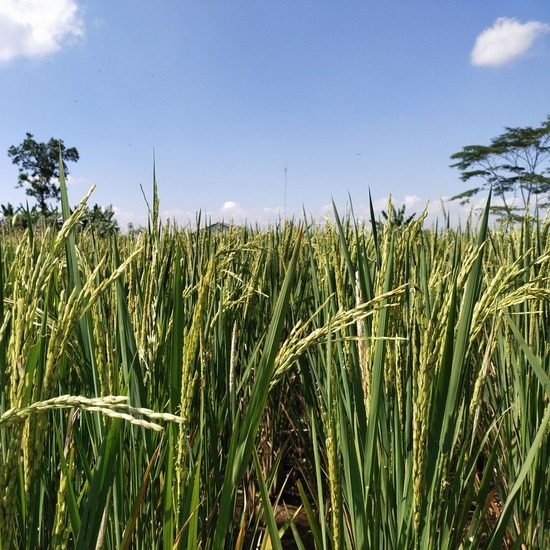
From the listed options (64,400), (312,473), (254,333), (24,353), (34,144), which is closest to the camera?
(64,400)

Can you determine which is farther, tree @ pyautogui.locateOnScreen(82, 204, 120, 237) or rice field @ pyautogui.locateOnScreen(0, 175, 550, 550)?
tree @ pyautogui.locateOnScreen(82, 204, 120, 237)

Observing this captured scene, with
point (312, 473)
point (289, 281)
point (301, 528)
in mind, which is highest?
point (289, 281)

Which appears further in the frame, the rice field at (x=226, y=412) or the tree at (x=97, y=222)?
the tree at (x=97, y=222)

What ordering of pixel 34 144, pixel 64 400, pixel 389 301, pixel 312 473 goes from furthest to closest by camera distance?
pixel 34 144 → pixel 312 473 → pixel 389 301 → pixel 64 400

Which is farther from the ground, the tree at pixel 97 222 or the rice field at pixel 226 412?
the tree at pixel 97 222

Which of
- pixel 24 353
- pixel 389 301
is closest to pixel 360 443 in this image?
pixel 389 301

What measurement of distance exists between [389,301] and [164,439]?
1.82ft

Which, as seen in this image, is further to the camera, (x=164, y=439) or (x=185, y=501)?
(x=164, y=439)

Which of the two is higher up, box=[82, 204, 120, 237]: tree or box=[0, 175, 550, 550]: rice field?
box=[82, 204, 120, 237]: tree

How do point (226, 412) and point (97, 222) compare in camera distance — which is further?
point (97, 222)

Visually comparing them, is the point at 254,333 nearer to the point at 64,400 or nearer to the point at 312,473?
the point at 312,473

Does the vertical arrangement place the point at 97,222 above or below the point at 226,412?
above

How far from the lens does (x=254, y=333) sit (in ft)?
7.09

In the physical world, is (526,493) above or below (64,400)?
below
